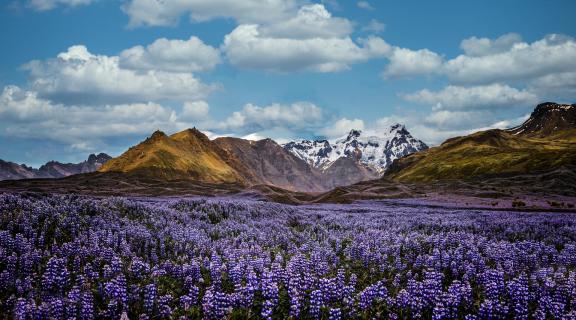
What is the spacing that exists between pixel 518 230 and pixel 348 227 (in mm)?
8701

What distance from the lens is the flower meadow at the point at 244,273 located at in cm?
955

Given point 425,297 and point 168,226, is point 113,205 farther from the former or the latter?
point 425,297

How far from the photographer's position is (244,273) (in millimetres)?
12031

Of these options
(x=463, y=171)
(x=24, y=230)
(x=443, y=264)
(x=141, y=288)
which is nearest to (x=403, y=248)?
(x=443, y=264)

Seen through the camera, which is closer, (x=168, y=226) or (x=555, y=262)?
(x=555, y=262)

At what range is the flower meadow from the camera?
955 centimetres

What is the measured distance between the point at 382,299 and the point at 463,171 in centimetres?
19039

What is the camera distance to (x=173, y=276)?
1237 cm

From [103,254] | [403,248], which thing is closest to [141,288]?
[103,254]

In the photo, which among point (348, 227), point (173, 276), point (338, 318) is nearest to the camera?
point (338, 318)

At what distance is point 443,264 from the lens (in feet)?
47.0

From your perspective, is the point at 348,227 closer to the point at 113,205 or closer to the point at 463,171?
the point at 113,205

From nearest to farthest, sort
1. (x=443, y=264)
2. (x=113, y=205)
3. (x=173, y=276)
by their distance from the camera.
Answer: (x=173, y=276)
(x=443, y=264)
(x=113, y=205)

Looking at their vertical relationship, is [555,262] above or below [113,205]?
below
